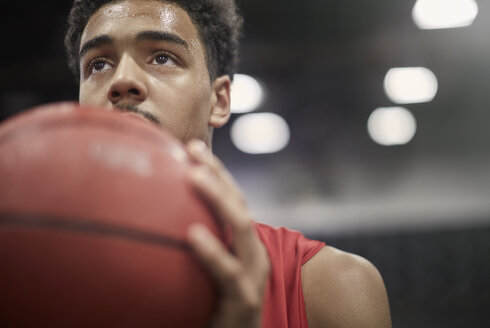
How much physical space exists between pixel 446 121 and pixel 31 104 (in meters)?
4.53

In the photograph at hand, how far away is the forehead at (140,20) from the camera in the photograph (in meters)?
1.08

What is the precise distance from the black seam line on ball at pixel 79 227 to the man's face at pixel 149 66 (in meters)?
0.44

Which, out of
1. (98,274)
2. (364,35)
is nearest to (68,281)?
(98,274)

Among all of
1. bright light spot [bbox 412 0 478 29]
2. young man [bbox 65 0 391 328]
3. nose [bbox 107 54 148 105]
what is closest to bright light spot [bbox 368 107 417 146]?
bright light spot [bbox 412 0 478 29]

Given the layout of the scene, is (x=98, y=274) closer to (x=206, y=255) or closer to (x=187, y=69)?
(x=206, y=255)

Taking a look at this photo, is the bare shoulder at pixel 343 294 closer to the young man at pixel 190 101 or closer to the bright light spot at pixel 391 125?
the young man at pixel 190 101

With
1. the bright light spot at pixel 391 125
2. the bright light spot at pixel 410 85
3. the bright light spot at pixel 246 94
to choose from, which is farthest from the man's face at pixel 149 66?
the bright light spot at pixel 391 125

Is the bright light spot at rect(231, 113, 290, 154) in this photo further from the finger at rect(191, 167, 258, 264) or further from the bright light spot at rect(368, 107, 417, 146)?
the finger at rect(191, 167, 258, 264)

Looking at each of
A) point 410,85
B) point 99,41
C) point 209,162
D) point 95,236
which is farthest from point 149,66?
point 410,85

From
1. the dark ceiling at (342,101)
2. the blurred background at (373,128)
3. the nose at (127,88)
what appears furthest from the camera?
the blurred background at (373,128)

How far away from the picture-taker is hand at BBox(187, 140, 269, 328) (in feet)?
1.87

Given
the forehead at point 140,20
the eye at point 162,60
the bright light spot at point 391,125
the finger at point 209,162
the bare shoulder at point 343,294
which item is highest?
the bright light spot at point 391,125

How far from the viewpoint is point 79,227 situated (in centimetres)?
54

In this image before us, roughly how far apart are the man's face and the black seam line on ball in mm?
445
